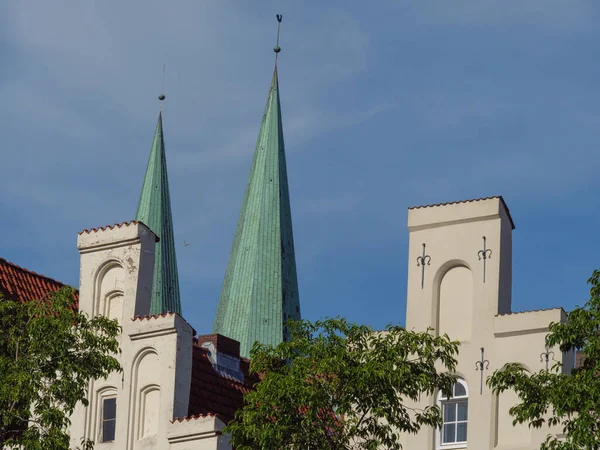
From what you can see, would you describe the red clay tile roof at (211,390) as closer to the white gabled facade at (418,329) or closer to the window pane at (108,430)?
the white gabled facade at (418,329)

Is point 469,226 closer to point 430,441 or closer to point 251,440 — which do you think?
point 430,441

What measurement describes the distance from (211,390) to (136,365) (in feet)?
8.77

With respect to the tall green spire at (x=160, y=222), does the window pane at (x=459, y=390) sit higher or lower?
lower

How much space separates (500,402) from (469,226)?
15.8ft

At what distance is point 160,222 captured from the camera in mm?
Answer: 98562

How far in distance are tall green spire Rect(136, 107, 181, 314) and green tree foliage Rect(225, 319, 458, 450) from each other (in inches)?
2018

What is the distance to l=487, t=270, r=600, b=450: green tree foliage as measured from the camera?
34969mm

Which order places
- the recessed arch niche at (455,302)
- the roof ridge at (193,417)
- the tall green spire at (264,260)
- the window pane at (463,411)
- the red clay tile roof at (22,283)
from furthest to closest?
the tall green spire at (264,260)
the red clay tile roof at (22,283)
the recessed arch niche at (455,302)
the window pane at (463,411)
the roof ridge at (193,417)

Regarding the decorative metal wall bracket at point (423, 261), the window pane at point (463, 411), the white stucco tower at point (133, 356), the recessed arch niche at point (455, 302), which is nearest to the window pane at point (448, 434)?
the window pane at point (463, 411)

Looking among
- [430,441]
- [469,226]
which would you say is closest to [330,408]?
[430,441]

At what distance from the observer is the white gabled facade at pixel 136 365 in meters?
43.5

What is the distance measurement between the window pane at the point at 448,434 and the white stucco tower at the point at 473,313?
24 millimetres

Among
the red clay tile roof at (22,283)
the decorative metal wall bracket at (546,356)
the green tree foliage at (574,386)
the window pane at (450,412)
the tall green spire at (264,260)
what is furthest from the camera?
the tall green spire at (264,260)

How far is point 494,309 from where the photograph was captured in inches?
1762
